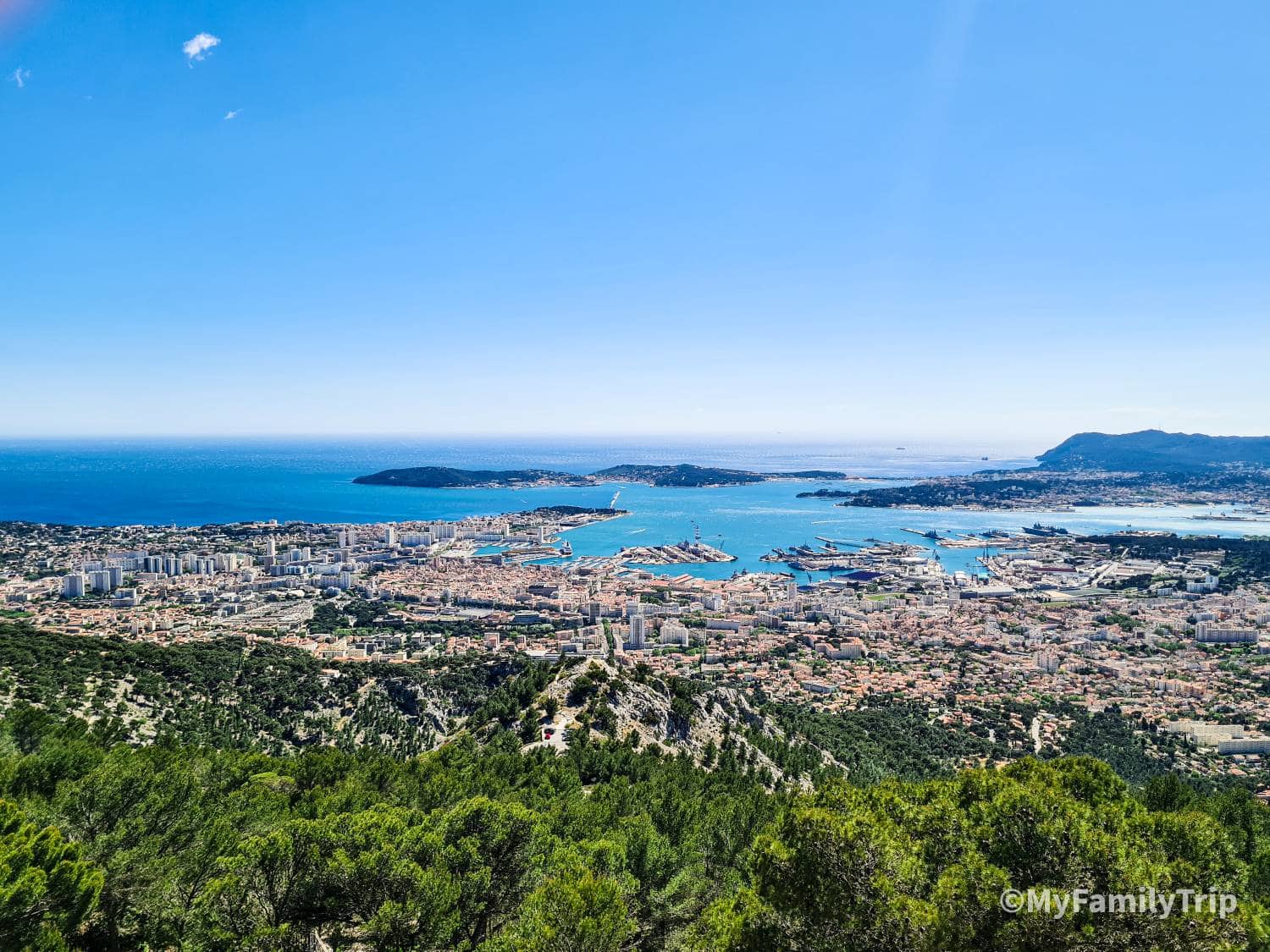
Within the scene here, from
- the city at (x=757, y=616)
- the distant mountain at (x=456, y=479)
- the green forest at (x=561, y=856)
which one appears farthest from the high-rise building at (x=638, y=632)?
the distant mountain at (x=456, y=479)

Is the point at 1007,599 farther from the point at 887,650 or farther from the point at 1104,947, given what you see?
the point at 1104,947

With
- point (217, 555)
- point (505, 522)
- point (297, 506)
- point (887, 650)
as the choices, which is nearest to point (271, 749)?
point (887, 650)

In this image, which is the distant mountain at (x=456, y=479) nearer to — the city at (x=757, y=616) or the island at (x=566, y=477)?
the island at (x=566, y=477)

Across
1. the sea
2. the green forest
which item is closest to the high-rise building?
the sea

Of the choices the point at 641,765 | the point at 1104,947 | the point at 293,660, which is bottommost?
the point at 293,660

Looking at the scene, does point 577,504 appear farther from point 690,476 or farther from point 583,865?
point 583,865

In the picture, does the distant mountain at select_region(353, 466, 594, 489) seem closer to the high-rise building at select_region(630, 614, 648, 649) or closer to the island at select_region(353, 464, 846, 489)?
the island at select_region(353, 464, 846, 489)
